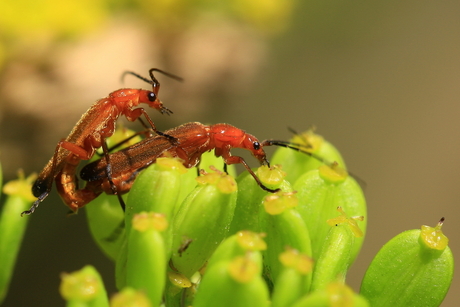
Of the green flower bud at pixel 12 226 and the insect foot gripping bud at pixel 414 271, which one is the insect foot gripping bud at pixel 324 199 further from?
the green flower bud at pixel 12 226

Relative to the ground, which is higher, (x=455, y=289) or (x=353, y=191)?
(x=353, y=191)

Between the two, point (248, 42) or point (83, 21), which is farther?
point (248, 42)

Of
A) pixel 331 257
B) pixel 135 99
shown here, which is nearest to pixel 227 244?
pixel 331 257

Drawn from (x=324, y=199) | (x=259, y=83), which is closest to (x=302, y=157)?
(x=324, y=199)

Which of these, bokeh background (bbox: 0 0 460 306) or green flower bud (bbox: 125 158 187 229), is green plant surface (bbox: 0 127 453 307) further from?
bokeh background (bbox: 0 0 460 306)

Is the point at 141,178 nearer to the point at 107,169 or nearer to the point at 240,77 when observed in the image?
the point at 107,169

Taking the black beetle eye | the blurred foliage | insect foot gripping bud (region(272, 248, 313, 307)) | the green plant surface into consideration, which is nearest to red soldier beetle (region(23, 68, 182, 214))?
the black beetle eye

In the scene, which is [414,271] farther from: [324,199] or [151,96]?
[151,96]
